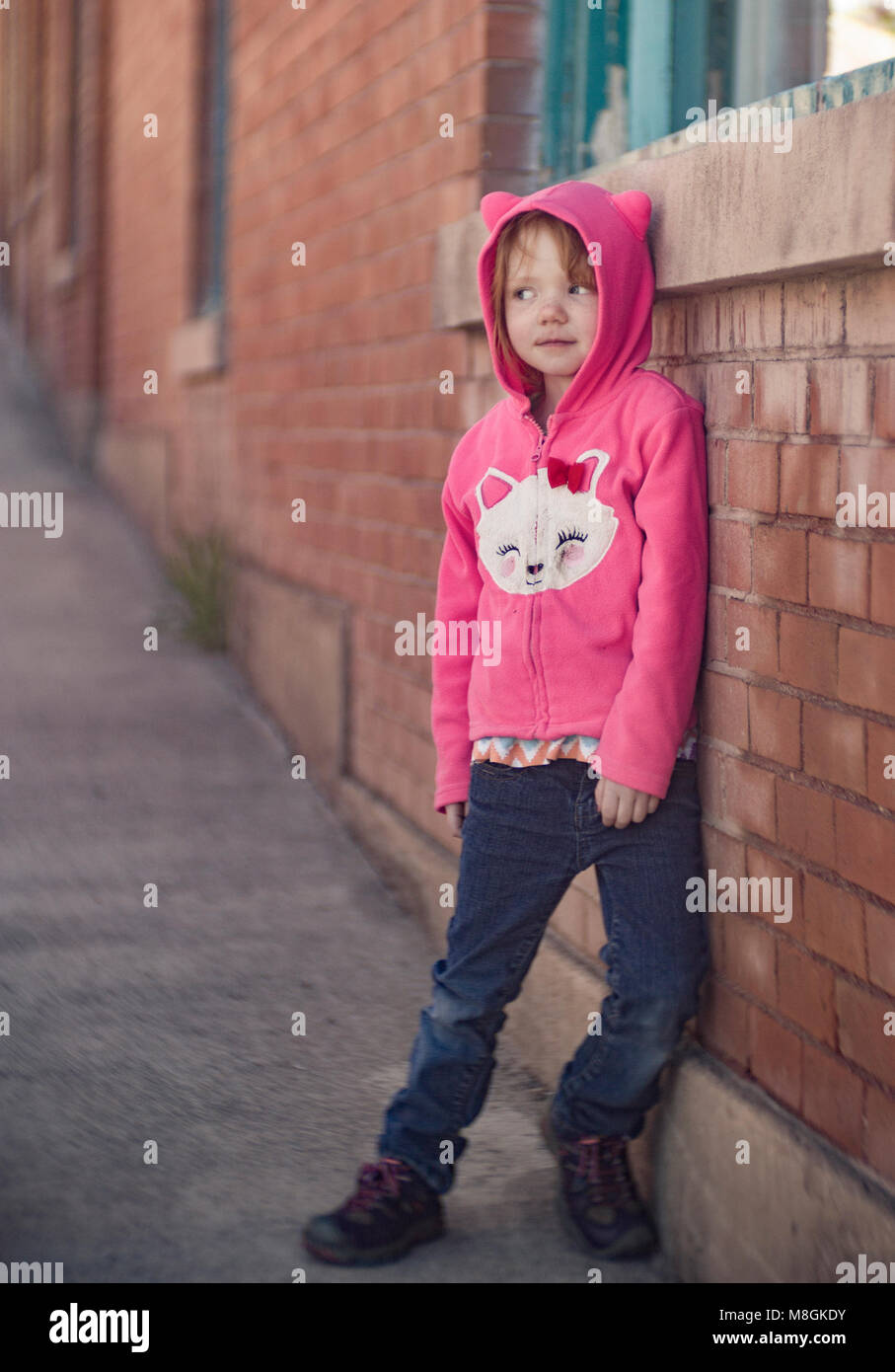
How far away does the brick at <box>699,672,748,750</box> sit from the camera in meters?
2.48

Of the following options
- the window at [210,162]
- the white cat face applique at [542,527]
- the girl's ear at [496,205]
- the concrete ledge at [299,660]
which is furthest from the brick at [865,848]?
the window at [210,162]

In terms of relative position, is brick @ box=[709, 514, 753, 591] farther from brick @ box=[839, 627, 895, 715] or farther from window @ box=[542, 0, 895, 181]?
window @ box=[542, 0, 895, 181]

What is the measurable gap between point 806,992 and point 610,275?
1.18 m

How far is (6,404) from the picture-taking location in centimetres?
1380

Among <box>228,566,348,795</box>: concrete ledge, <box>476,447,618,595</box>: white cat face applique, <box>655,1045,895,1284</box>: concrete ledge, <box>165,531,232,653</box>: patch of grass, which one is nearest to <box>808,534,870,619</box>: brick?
<box>476,447,618,595</box>: white cat face applique

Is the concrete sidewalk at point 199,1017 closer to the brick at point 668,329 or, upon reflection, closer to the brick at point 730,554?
the brick at point 730,554

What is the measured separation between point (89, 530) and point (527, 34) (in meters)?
6.44

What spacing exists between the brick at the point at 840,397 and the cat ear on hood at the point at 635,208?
20.7 inches

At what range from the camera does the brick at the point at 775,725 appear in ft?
7.62

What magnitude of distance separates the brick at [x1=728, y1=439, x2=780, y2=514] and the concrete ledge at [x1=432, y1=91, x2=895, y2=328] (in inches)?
10.3

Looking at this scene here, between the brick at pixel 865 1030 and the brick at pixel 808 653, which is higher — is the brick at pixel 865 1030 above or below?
below

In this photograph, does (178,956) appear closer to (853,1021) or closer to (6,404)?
(853,1021)

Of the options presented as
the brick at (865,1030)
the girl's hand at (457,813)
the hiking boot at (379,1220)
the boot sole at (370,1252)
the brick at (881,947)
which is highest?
the girl's hand at (457,813)

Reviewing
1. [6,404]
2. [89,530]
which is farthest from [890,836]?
[6,404]
